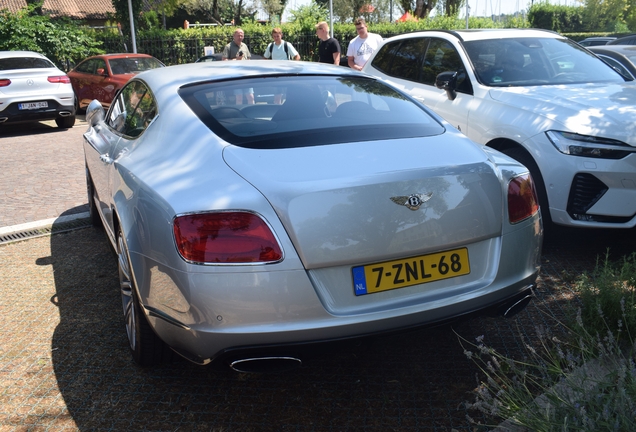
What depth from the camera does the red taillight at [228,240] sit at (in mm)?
2807

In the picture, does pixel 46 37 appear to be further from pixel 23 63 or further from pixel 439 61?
pixel 439 61

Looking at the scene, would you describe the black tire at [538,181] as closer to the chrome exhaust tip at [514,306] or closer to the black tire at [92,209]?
the chrome exhaust tip at [514,306]

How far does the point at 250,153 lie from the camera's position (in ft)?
10.5

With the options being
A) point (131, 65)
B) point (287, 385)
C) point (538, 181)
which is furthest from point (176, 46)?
point (287, 385)

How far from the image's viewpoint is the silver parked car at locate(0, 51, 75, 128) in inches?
537

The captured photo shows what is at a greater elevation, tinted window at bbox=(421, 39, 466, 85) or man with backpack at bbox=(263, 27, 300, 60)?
tinted window at bbox=(421, 39, 466, 85)

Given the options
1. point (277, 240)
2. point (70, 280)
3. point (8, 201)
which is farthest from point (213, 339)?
point (8, 201)

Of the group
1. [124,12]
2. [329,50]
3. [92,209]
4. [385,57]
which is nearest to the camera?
[92,209]

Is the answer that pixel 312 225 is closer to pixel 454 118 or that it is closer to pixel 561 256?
pixel 561 256

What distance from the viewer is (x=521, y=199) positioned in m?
3.33

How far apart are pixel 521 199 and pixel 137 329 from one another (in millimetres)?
2036

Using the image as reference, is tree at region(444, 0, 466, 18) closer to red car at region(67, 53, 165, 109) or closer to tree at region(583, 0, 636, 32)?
tree at region(583, 0, 636, 32)

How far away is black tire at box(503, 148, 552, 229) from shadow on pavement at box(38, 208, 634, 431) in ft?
3.09

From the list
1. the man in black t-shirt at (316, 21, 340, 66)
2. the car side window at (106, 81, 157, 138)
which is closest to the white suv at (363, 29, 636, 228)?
the car side window at (106, 81, 157, 138)
